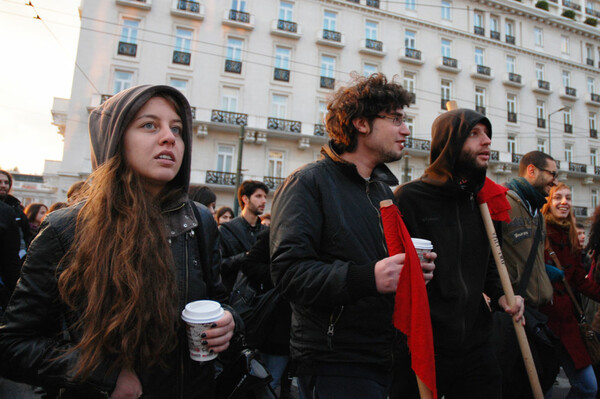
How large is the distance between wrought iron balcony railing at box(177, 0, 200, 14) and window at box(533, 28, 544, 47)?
24889 millimetres

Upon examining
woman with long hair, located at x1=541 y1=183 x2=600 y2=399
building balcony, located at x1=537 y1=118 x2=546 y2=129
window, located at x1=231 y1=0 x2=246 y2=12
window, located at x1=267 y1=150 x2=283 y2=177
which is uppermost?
window, located at x1=231 y1=0 x2=246 y2=12

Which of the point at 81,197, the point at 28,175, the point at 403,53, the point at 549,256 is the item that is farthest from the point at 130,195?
the point at 28,175

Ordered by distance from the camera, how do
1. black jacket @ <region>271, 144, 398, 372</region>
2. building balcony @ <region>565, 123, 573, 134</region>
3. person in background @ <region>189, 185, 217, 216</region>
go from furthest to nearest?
1. building balcony @ <region>565, 123, 573, 134</region>
2. person in background @ <region>189, 185, 217, 216</region>
3. black jacket @ <region>271, 144, 398, 372</region>

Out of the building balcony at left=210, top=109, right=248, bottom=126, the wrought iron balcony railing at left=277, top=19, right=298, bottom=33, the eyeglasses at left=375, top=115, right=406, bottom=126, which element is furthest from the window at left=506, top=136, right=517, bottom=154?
the eyeglasses at left=375, top=115, right=406, bottom=126

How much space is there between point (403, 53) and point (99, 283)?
83.3 ft

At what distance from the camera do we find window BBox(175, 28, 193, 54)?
792 inches

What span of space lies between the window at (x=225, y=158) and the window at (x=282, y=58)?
5811mm

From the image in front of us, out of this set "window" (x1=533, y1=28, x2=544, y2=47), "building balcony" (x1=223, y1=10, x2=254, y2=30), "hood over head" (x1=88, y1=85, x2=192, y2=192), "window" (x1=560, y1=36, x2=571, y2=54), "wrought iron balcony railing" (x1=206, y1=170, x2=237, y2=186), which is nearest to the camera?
"hood over head" (x1=88, y1=85, x2=192, y2=192)

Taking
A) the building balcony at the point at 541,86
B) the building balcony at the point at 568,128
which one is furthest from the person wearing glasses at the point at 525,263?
the building balcony at the point at 568,128

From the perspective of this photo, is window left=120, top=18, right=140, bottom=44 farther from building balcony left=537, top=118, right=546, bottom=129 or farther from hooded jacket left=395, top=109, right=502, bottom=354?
building balcony left=537, top=118, right=546, bottom=129

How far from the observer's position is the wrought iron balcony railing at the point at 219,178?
19875 mm

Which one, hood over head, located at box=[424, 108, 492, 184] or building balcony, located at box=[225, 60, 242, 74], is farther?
building balcony, located at box=[225, 60, 242, 74]

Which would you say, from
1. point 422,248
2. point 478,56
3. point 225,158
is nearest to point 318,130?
point 225,158

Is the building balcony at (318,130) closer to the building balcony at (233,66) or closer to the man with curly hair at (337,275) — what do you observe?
the building balcony at (233,66)
